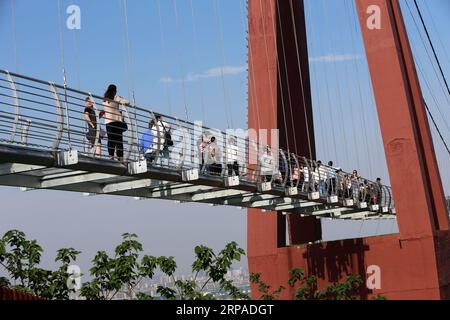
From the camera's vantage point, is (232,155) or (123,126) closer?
(123,126)

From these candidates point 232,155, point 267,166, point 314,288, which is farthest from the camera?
point 314,288

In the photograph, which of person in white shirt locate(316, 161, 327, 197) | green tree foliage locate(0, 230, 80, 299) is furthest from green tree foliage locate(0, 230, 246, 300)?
person in white shirt locate(316, 161, 327, 197)

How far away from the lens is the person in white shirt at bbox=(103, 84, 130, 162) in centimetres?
907

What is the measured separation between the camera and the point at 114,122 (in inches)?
359

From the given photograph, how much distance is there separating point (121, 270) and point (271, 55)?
27.1ft

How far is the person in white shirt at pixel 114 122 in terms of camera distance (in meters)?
9.07

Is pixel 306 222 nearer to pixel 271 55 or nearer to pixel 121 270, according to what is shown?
pixel 271 55

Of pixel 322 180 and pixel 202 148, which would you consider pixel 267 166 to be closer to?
pixel 202 148

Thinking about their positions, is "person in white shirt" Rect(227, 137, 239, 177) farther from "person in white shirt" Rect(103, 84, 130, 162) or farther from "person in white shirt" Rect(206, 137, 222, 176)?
"person in white shirt" Rect(103, 84, 130, 162)

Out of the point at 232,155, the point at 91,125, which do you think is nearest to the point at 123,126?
the point at 91,125

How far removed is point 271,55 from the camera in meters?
16.4

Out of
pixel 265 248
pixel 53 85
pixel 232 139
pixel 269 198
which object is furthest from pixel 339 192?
pixel 53 85

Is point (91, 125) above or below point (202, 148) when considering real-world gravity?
below

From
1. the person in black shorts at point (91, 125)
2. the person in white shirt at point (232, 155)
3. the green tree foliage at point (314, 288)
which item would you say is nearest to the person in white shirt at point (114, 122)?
the person in black shorts at point (91, 125)
